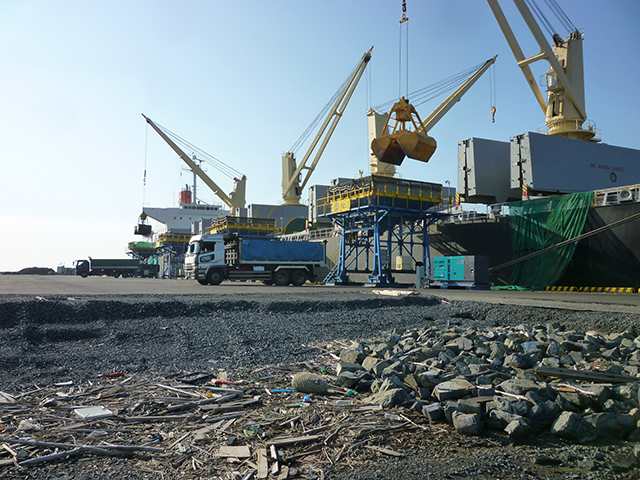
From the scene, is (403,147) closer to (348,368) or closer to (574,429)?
(348,368)

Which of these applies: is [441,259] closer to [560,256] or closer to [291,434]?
[560,256]

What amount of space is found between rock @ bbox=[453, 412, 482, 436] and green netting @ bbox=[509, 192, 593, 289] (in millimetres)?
21886

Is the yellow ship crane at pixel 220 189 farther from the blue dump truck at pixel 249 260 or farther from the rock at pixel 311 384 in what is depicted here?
the rock at pixel 311 384

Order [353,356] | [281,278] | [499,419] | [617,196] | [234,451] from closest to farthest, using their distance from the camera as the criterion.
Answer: [234,451]
[499,419]
[353,356]
[617,196]
[281,278]

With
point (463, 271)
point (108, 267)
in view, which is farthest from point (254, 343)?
point (108, 267)

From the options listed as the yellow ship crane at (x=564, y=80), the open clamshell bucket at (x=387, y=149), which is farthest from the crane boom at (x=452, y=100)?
the open clamshell bucket at (x=387, y=149)

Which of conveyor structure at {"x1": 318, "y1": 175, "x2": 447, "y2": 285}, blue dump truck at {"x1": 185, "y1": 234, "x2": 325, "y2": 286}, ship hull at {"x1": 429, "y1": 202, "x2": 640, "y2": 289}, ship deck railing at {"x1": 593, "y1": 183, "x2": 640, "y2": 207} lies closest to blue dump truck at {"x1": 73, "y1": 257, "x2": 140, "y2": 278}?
blue dump truck at {"x1": 185, "y1": 234, "x2": 325, "y2": 286}

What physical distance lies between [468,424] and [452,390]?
1.92ft

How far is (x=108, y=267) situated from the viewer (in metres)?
58.1

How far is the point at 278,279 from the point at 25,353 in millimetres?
22929

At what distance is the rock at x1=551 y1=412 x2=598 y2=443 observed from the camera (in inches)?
152

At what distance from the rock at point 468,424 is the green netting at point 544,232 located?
21.9m

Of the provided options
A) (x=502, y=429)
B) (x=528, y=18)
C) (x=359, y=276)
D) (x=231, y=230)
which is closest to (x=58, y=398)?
(x=502, y=429)

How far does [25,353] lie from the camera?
7.08 metres
